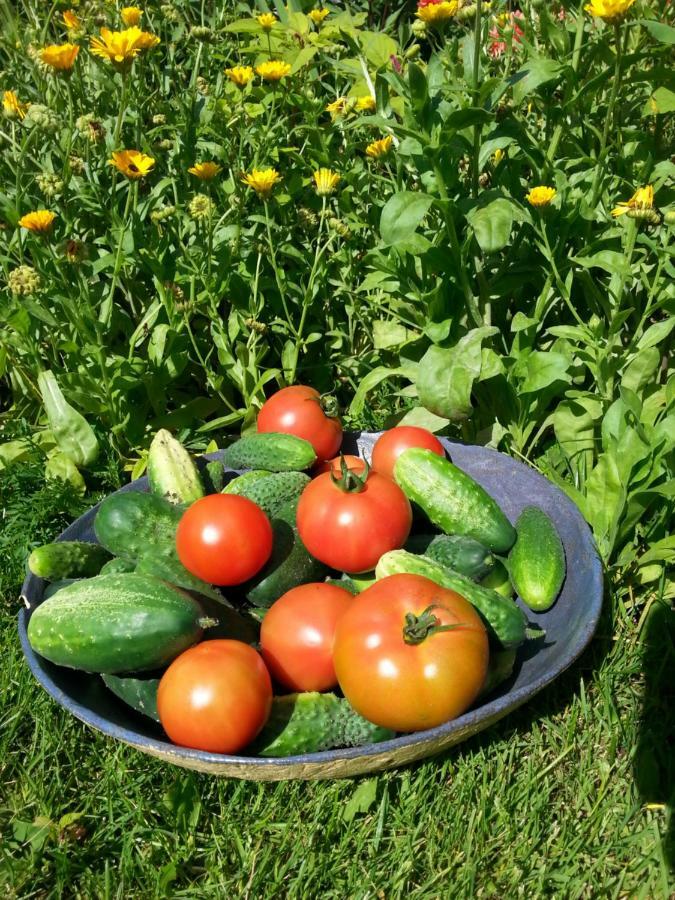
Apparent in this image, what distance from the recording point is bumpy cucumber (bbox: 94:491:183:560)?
2.33m

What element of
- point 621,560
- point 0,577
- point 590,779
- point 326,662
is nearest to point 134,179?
point 0,577

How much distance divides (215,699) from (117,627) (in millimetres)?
294

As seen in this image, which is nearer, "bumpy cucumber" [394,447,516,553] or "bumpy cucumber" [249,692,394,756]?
"bumpy cucumber" [249,692,394,756]

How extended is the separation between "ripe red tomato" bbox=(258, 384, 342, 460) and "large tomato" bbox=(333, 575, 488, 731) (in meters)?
0.92

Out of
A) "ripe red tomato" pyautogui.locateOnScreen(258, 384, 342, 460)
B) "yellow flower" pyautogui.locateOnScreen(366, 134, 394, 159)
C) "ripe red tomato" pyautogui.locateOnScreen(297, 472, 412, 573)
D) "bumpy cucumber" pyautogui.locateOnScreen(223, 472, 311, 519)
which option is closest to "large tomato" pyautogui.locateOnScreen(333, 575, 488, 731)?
"ripe red tomato" pyautogui.locateOnScreen(297, 472, 412, 573)

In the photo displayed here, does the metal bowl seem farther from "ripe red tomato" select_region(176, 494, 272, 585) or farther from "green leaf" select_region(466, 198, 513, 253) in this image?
"green leaf" select_region(466, 198, 513, 253)

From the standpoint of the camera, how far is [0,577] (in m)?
2.81

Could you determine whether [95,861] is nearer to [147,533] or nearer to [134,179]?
[147,533]

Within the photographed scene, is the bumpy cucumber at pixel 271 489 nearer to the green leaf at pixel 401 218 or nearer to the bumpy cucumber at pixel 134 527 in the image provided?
the bumpy cucumber at pixel 134 527

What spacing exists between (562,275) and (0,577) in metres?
2.26

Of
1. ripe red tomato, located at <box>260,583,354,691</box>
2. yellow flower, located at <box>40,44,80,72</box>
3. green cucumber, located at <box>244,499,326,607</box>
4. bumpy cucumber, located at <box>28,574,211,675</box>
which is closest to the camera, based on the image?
bumpy cucumber, located at <box>28,574,211,675</box>

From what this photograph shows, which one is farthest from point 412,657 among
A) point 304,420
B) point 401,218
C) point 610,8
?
point 610,8

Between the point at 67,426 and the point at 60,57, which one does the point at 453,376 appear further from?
the point at 60,57

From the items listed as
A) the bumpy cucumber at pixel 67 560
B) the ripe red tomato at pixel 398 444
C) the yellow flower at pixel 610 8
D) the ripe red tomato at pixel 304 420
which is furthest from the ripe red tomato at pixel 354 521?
the yellow flower at pixel 610 8
